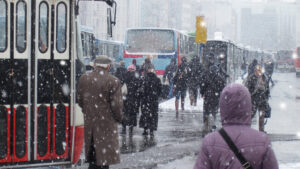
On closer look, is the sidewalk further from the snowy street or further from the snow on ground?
the snow on ground

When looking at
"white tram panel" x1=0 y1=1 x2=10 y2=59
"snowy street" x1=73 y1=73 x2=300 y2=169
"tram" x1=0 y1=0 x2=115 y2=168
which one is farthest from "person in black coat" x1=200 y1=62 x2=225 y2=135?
"white tram panel" x1=0 y1=1 x2=10 y2=59

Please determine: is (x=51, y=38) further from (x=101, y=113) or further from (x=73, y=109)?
(x=101, y=113)

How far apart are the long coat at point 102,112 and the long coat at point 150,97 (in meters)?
5.86

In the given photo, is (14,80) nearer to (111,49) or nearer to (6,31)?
(6,31)

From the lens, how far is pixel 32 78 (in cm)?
812

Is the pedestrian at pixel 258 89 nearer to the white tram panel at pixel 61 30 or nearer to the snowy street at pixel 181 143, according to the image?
the snowy street at pixel 181 143

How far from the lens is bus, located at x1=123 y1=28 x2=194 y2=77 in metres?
25.5

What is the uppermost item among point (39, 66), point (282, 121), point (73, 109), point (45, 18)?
point (45, 18)

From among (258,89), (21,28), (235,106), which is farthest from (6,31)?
(258,89)

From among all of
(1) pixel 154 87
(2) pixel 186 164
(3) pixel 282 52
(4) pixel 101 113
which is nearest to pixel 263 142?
(4) pixel 101 113

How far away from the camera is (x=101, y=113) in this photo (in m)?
7.13

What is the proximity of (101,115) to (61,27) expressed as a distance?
182 cm

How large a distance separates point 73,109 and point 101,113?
1.38 meters

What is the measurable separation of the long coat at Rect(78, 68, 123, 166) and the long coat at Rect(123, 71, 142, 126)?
618 cm
